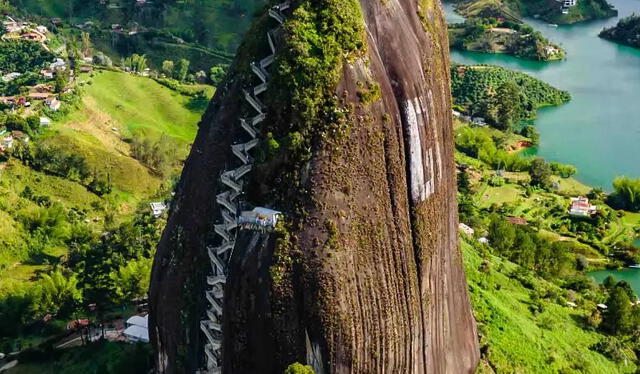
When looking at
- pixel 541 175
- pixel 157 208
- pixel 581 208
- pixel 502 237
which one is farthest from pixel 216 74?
pixel 502 237

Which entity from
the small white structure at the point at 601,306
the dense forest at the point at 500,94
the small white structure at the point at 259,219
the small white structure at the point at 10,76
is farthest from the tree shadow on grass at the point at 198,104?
the small white structure at the point at 259,219

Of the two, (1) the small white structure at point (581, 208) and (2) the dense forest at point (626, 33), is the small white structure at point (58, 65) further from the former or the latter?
(2) the dense forest at point (626, 33)

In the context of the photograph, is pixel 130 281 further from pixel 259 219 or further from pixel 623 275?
pixel 623 275

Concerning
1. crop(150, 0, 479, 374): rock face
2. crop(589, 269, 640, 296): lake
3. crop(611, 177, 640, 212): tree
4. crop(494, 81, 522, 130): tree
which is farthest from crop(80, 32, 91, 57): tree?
crop(150, 0, 479, 374): rock face

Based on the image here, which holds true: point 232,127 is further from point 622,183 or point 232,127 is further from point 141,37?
point 141,37

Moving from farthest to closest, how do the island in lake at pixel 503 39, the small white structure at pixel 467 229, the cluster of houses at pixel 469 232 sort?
1. the island in lake at pixel 503 39
2. the small white structure at pixel 467 229
3. the cluster of houses at pixel 469 232

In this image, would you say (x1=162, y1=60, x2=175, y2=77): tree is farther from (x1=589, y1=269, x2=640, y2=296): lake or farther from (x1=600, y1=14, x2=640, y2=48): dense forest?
(x1=600, y1=14, x2=640, y2=48): dense forest
